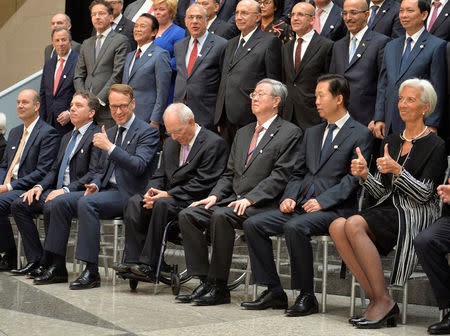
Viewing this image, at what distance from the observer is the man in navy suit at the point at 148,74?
607 cm

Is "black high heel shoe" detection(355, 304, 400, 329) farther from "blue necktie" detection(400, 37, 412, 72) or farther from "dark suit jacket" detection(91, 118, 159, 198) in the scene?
"dark suit jacket" detection(91, 118, 159, 198)

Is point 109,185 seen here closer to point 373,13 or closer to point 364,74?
point 364,74

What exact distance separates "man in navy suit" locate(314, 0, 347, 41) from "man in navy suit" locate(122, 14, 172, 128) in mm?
1308

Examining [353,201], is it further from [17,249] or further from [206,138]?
[17,249]

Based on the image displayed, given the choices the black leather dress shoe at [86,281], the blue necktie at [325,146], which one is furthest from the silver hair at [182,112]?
the black leather dress shoe at [86,281]

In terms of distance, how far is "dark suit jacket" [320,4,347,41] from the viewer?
18.6 feet

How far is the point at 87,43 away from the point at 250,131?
2.46 meters

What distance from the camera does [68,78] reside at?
6.72 m

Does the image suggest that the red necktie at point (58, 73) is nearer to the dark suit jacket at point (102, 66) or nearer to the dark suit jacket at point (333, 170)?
the dark suit jacket at point (102, 66)

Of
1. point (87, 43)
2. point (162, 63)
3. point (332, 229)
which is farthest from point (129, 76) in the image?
point (332, 229)

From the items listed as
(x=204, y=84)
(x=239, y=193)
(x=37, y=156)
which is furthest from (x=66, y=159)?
(x=239, y=193)

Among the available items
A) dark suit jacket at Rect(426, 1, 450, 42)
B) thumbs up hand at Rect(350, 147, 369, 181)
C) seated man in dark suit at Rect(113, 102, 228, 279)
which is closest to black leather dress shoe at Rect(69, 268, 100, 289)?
seated man in dark suit at Rect(113, 102, 228, 279)

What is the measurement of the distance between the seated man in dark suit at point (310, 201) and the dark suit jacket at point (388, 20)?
1.05m

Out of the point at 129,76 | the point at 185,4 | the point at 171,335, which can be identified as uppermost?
the point at 185,4
